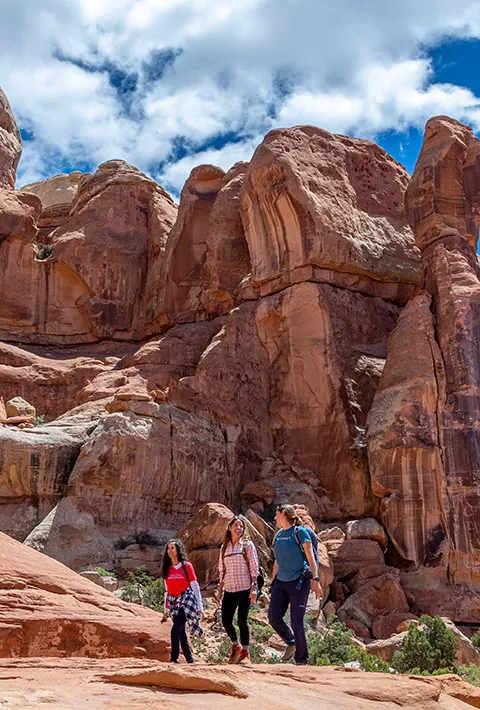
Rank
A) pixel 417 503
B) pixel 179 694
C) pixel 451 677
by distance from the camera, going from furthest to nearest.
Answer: pixel 417 503
pixel 451 677
pixel 179 694

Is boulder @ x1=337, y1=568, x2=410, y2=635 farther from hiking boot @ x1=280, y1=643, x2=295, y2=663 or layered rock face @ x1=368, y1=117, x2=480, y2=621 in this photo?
hiking boot @ x1=280, y1=643, x2=295, y2=663

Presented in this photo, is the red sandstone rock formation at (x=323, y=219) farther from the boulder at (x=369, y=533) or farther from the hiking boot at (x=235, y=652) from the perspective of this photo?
the hiking boot at (x=235, y=652)

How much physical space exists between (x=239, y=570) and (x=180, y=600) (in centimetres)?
72

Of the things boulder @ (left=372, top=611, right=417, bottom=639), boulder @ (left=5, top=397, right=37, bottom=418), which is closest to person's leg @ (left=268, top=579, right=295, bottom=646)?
boulder @ (left=372, top=611, right=417, bottom=639)

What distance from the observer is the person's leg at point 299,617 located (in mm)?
9617

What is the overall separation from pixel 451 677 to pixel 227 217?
28287 mm

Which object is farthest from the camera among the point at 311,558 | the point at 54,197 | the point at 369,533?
the point at 54,197

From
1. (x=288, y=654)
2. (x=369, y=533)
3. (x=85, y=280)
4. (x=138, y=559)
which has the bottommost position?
(x=288, y=654)

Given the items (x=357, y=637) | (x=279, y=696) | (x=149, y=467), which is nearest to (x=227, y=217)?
(x=149, y=467)

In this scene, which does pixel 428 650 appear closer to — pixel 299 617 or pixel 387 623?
pixel 387 623

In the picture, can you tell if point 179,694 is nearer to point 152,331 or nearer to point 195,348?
point 195,348

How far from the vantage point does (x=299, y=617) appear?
9.72 metres

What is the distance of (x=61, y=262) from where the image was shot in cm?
3947

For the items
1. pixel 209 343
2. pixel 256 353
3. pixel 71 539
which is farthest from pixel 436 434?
pixel 209 343
